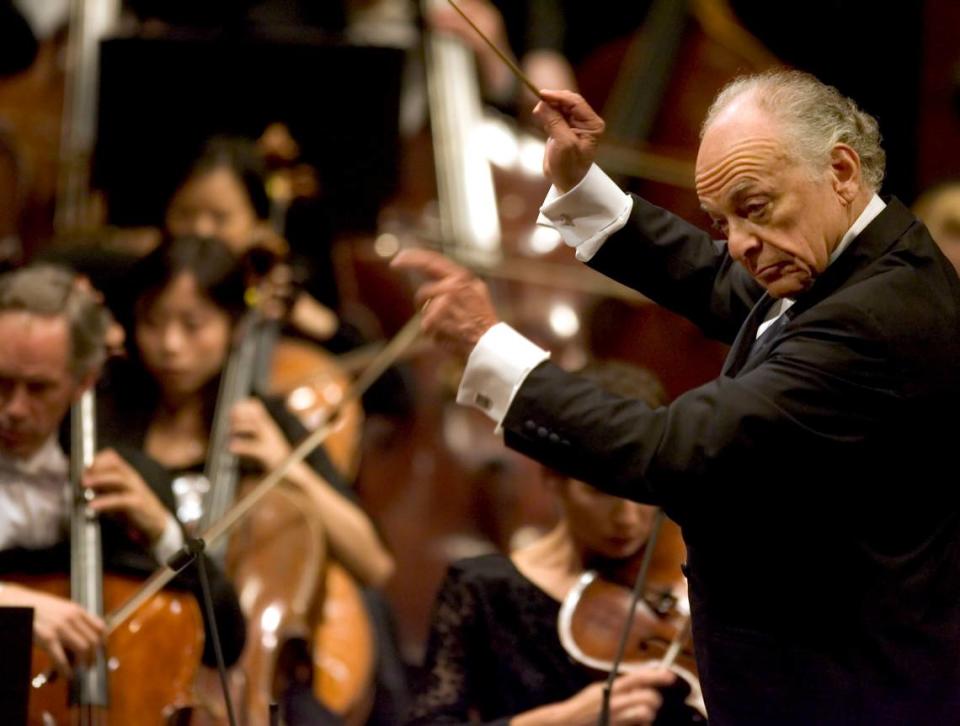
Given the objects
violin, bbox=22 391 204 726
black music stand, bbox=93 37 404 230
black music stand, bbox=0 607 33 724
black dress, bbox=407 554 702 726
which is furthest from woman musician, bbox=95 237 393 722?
black music stand, bbox=0 607 33 724

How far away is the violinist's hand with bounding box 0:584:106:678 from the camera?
7.18 ft

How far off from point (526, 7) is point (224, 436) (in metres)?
1.90

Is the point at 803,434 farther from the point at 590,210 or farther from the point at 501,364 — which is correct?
the point at 590,210

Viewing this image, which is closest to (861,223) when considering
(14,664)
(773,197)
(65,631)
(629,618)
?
(773,197)

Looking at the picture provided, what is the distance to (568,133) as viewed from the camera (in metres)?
1.86

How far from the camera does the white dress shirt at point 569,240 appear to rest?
5.51 feet

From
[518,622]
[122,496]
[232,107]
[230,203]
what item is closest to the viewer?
[518,622]

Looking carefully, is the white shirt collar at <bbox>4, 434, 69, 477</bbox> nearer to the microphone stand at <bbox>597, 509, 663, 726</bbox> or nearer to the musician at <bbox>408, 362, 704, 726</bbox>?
the musician at <bbox>408, 362, 704, 726</bbox>

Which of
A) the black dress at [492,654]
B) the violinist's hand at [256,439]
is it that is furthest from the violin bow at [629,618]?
the violinist's hand at [256,439]

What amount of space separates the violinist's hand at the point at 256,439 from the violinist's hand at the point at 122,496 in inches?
17.8

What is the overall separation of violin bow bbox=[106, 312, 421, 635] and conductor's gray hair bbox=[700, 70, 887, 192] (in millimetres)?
858

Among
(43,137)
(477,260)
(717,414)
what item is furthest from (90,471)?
(43,137)

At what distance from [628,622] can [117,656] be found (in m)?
0.71

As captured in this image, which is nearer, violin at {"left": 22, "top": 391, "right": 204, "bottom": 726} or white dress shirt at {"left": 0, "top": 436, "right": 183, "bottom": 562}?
violin at {"left": 22, "top": 391, "right": 204, "bottom": 726}
